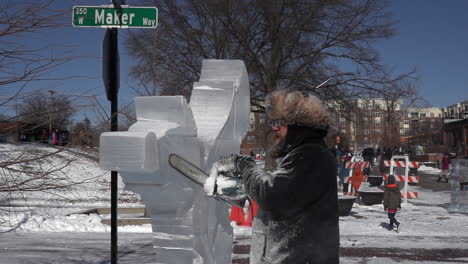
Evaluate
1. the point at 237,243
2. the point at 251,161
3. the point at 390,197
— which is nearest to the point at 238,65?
the point at 251,161

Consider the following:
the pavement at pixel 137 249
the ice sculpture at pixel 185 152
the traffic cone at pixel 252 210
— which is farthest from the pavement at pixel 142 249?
the ice sculpture at pixel 185 152

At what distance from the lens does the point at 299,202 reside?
182 cm

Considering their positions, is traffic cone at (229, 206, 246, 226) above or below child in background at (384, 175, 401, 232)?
below

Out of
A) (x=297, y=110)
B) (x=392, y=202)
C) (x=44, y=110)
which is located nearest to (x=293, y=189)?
(x=297, y=110)

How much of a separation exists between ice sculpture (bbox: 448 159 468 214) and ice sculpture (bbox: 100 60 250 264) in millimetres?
11877

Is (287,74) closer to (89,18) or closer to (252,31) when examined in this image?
(252,31)

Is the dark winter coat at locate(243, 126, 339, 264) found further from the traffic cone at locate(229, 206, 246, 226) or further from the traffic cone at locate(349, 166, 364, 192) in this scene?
the traffic cone at locate(349, 166, 364, 192)

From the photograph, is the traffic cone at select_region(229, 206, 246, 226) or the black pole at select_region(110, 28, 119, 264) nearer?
the black pole at select_region(110, 28, 119, 264)

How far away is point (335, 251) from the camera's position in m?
1.96

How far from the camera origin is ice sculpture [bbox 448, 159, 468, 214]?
12.6m

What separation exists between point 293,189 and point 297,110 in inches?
15.1

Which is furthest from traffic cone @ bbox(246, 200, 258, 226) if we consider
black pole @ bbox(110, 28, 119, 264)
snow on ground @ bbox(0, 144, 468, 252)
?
black pole @ bbox(110, 28, 119, 264)

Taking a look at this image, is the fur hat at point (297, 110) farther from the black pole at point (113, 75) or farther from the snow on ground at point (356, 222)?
the snow on ground at point (356, 222)

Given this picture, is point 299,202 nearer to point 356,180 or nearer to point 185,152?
point 185,152
